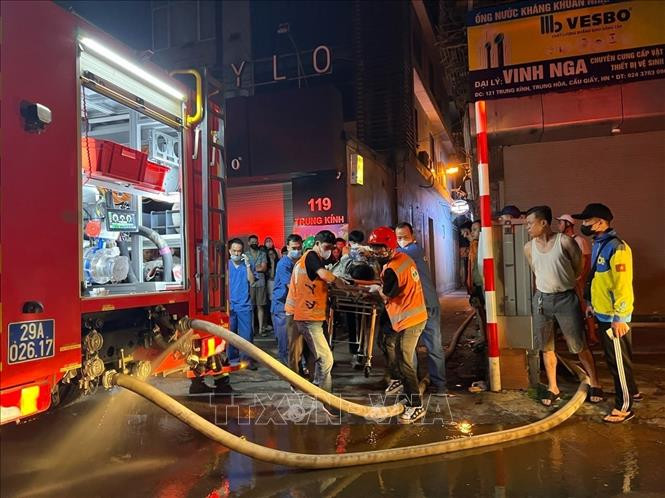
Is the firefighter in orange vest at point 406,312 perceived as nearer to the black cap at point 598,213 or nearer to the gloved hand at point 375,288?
the gloved hand at point 375,288

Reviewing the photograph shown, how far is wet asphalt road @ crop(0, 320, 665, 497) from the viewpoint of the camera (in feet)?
10.8

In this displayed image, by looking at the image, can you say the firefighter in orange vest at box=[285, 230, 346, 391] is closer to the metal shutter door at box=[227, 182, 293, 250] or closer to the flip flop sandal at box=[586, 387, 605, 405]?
the flip flop sandal at box=[586, 387, 605, 405]

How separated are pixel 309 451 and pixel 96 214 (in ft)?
8.99

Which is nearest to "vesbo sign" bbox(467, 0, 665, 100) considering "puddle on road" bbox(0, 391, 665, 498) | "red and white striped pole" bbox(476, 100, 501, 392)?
"red and white striped pole" bbox(476, 100, 501, 392)

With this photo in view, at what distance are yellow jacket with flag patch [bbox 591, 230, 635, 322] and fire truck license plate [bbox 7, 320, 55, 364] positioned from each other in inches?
169

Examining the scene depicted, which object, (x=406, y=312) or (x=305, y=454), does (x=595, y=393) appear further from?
(x=305, y=454)

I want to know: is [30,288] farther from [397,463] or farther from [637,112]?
A: [637,112]

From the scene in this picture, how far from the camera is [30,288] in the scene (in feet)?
8.64

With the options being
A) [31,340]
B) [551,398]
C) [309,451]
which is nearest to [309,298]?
[309,451]

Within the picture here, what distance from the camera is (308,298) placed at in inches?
193

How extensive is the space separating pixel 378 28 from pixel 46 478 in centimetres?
1293

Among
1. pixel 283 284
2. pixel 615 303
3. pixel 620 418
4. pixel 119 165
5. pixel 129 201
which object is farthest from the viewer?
pixel 283 284

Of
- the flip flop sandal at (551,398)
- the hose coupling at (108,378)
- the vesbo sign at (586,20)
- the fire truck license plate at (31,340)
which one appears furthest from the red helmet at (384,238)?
the vesbo sign at (586,20)

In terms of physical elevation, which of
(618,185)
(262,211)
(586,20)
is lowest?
(618,185)
